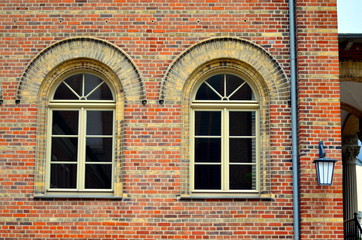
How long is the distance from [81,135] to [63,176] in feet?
2.57

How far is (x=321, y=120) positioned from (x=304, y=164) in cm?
82

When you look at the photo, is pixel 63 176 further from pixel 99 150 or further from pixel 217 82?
Result: pixel 217 82

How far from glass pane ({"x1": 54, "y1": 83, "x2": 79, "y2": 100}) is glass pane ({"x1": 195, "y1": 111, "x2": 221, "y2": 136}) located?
7.23ft

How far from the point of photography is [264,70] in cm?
1330

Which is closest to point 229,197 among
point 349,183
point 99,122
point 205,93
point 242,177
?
point 242,177

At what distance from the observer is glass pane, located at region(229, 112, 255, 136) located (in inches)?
527

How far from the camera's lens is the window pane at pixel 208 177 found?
1318 centimetres

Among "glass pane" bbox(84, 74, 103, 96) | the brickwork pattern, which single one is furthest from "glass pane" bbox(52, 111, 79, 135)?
the brickwork pattern

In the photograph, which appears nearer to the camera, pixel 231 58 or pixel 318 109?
pixel 318 109

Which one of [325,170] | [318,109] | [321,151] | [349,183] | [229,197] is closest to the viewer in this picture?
A: [325,170]

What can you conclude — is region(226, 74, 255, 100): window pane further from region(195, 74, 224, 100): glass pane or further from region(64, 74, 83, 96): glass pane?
region(64, 74, 83, 96): glass pane

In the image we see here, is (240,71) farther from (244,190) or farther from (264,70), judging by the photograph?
(244,190)

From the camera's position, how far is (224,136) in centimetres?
1330

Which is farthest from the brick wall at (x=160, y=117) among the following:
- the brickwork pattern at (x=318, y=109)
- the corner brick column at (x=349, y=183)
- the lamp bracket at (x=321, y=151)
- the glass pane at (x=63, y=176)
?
the corner brick column at (x=349, y=183)
